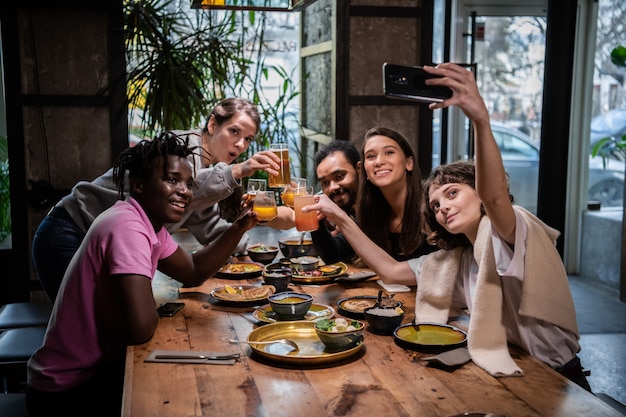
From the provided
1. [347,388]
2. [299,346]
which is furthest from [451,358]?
[299,346]

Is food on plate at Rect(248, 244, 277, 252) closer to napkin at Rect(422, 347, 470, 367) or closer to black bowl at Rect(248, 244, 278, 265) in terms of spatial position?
black bowl at Rect(248, 244, 278, 265)

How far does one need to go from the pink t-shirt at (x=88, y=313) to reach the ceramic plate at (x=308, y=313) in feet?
1.28

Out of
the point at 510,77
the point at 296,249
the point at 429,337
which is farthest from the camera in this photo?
the point at 510,77

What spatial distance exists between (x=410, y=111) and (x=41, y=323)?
280 cm

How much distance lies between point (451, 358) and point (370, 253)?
92 centimetres

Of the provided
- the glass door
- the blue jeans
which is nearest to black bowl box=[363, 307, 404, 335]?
the blue jeans

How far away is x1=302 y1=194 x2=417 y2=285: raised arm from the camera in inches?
105

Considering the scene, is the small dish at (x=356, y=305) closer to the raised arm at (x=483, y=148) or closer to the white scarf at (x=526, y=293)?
the white scarf at (x=526, y=293)

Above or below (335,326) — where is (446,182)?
above

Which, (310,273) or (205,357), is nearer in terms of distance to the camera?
(205,357)

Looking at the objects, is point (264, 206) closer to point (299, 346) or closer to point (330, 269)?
point (330, 269)

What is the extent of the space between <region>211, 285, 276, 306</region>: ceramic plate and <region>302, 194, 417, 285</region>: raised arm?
0.35 metres

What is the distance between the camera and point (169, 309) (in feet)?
7.86

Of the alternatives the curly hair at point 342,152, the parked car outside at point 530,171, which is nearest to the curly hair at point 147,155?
the curly hair at point 342,152
